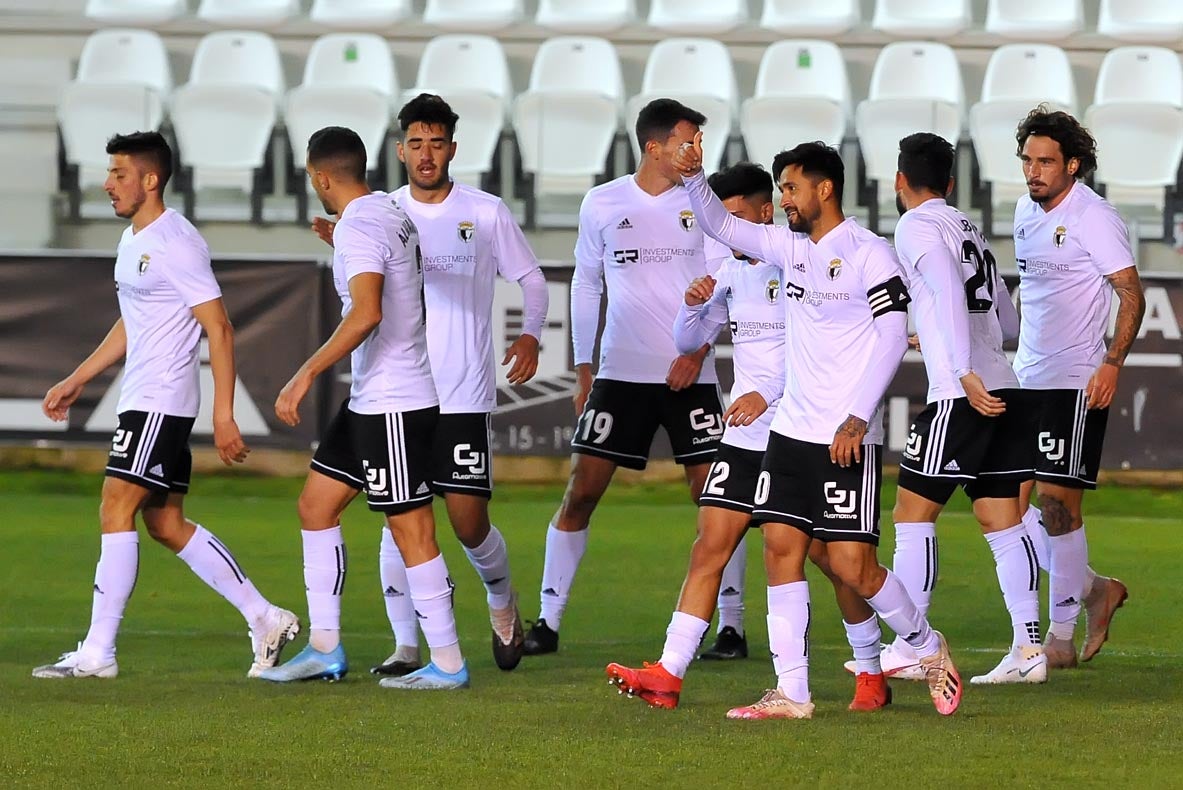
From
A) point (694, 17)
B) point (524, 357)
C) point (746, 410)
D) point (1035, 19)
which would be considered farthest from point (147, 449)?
point (1035, 19)

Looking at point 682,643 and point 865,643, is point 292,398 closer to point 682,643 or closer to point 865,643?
point 682,643

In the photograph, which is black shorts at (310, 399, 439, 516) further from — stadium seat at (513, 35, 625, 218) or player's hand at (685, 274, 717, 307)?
stadium seat at (513, 35, 625, 218)

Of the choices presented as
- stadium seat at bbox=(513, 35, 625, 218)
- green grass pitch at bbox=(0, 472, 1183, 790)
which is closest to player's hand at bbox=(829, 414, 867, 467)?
green grass pitch at bbox=(0, 472, 1183, 790)

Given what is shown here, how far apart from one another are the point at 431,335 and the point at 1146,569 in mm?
4566

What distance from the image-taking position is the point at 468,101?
14773 mm

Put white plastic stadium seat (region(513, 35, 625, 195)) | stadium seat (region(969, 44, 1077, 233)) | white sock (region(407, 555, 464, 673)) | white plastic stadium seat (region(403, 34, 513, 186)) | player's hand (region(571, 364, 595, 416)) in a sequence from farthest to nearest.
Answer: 1. white plastic stadium seat (region(403, 34, 513, 186))
2. stadium seat (region(969, 44, 1077, 233))
3. white plastic stadium seat (region(513, 35, 625, 195))
4. player's hand (region(571, 364, 595, 416))
5. white sock (region(407, 555, 464, 673))

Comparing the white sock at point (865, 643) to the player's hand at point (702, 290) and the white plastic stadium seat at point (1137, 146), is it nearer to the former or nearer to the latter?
the player's hand at point (702, 290)

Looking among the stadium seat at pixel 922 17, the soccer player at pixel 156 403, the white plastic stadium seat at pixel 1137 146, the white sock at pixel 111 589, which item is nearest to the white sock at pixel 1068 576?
the soccer player at pixel 156 403

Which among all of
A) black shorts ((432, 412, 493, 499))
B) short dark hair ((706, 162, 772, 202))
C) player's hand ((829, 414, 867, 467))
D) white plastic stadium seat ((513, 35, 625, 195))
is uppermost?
white plastic stadium seat ((513, 35, 625, 195))

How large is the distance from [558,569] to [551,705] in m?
1.66

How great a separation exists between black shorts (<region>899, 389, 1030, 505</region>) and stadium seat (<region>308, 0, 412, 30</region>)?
34.5ft

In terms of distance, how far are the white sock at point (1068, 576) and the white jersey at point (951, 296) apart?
74 centimetres

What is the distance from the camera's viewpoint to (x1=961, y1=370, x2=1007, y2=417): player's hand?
6324mm

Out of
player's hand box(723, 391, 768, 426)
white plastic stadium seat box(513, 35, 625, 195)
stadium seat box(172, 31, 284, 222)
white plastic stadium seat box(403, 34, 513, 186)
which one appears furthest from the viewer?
white plastic stadium seat box(403, 34, 513, 186)
